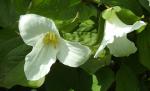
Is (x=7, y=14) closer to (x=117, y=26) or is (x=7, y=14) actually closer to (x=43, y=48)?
(x=43, y=48)

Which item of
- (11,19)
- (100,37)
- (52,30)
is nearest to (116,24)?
(100,37)

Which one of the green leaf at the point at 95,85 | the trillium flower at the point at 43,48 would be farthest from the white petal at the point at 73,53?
the green leaf at the point at 95,85

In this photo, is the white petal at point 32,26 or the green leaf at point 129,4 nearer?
the white petal at point 32,26

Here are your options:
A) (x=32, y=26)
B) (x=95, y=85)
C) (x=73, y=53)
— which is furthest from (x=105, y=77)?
(x=32, y=26)

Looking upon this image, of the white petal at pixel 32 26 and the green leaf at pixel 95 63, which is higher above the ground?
the white petal at pixel 32 26

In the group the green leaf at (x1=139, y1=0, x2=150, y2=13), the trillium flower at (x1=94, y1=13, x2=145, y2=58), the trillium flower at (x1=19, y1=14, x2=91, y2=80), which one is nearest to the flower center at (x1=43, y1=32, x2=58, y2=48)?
the trillium flower at (x1=19, y1=14, x2=91, y2=80)

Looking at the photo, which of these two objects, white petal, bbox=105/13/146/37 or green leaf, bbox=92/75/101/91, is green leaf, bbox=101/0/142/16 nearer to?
white petal, bbox=105/13/146/37

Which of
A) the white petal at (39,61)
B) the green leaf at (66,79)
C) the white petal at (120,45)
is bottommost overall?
the green leaf at (66,79)

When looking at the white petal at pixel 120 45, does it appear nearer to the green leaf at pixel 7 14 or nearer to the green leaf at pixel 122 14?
the green leaf at pixel 122 14
